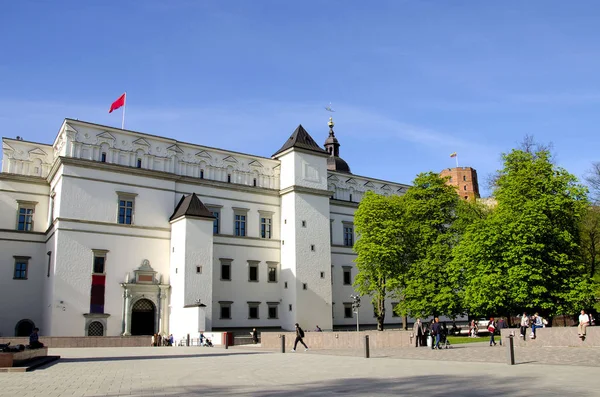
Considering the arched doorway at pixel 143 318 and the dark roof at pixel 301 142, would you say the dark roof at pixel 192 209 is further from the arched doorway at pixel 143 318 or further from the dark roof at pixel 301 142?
the dark roof at pixel 301 142

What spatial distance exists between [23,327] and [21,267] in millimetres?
4275

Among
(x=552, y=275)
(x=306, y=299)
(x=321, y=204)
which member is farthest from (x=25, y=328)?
(x=552, y=275)

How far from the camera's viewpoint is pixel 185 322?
39.7 meters

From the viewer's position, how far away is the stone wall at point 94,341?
3350 centimetres

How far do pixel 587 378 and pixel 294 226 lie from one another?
113 feet

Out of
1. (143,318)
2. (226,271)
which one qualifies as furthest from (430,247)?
(143,318)

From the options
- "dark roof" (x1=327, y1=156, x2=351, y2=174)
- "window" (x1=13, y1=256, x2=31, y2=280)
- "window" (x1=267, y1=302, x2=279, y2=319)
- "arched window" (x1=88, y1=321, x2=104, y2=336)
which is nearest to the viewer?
"arched window" (x1=88, y1=321, x2=104, y2=336)

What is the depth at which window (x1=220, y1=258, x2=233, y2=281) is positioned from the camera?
4522cm

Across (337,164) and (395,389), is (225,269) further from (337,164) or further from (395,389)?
(395,389)

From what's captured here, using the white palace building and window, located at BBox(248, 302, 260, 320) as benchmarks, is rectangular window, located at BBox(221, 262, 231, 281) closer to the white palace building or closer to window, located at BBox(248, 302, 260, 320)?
the white palace building

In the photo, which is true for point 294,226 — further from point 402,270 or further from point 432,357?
point 432,357

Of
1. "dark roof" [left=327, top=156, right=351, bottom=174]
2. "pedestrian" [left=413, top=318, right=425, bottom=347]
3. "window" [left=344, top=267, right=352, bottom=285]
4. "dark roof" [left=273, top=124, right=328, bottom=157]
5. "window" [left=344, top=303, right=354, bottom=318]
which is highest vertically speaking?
"dark roof" [left=327, top=156, right=351, bottom=174]

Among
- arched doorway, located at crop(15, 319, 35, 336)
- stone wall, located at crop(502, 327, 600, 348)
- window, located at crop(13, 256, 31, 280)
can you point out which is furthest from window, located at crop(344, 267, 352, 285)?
window, located at crop(13, 256, 31, 280)

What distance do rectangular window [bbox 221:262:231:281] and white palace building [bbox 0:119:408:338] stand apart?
4.5 inches
